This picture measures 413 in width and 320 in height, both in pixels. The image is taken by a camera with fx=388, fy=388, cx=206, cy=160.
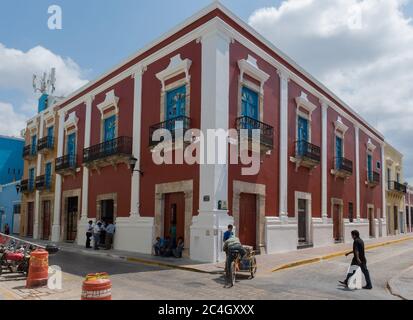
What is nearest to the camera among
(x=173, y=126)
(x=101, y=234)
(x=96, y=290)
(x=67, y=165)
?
(x=96, y=290)

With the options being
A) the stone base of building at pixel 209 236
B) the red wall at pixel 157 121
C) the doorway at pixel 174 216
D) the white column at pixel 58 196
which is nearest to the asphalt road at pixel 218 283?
the stone base of building at pixel 209 236

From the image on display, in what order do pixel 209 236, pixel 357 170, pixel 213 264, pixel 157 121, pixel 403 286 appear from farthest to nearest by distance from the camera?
pixel 357 170 < pixel 157 121 < pixel 209 236 < pixel 213 264 < pixel 403 286

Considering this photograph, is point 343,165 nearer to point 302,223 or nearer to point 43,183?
point 302,223

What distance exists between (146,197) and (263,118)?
5886 millimetres

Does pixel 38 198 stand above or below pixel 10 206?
above

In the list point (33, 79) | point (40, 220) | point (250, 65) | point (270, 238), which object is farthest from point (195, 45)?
point (33, 79)

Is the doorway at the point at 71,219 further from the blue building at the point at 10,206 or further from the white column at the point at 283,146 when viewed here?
the white column at the point at 283,146

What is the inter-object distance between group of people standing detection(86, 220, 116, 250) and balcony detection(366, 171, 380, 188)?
18502 millimetres

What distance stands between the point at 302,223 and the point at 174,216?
23.0 ft

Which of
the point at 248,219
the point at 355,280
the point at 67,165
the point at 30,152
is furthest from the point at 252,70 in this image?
the point at 30,152

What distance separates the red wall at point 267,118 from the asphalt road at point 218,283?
372 centimetres

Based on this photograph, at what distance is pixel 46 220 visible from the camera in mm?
25359

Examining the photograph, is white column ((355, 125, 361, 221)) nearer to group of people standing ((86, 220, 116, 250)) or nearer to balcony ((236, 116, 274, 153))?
balcony ((236, 116, 274, 153))

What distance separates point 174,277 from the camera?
34.2 ft
